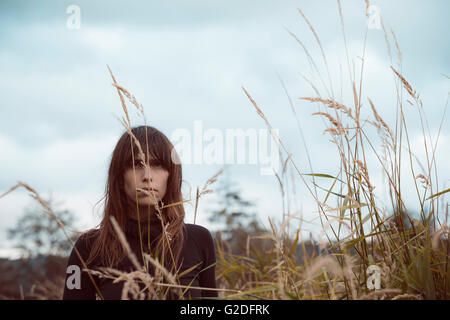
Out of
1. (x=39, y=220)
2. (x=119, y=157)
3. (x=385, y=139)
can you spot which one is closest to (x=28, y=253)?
(x=39, y=220)

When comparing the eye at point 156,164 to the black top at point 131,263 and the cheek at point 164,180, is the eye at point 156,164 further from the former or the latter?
the black top at point 131,263

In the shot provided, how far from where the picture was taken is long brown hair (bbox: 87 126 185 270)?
1.96 metres

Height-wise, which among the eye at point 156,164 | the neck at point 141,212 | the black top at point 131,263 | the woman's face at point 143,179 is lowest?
the black top at point 131,263

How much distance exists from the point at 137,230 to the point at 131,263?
21 centimetres

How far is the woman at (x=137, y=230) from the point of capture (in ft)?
6.28

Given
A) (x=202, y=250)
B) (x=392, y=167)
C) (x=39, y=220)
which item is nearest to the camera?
(x=392, y=167)

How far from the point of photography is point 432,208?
50.3 inches

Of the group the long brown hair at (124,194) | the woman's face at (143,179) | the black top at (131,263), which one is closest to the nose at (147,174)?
the woman's face at (143,179)

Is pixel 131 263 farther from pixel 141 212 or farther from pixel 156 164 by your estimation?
pixel 156 164

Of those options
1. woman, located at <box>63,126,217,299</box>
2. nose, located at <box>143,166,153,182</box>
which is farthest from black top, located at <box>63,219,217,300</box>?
nose, located at <box>143,166,153,182</box>

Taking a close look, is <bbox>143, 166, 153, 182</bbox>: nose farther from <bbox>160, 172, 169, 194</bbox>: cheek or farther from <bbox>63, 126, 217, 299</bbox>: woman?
<bbox>160, 172, 169, 194</bbox>: cheek
